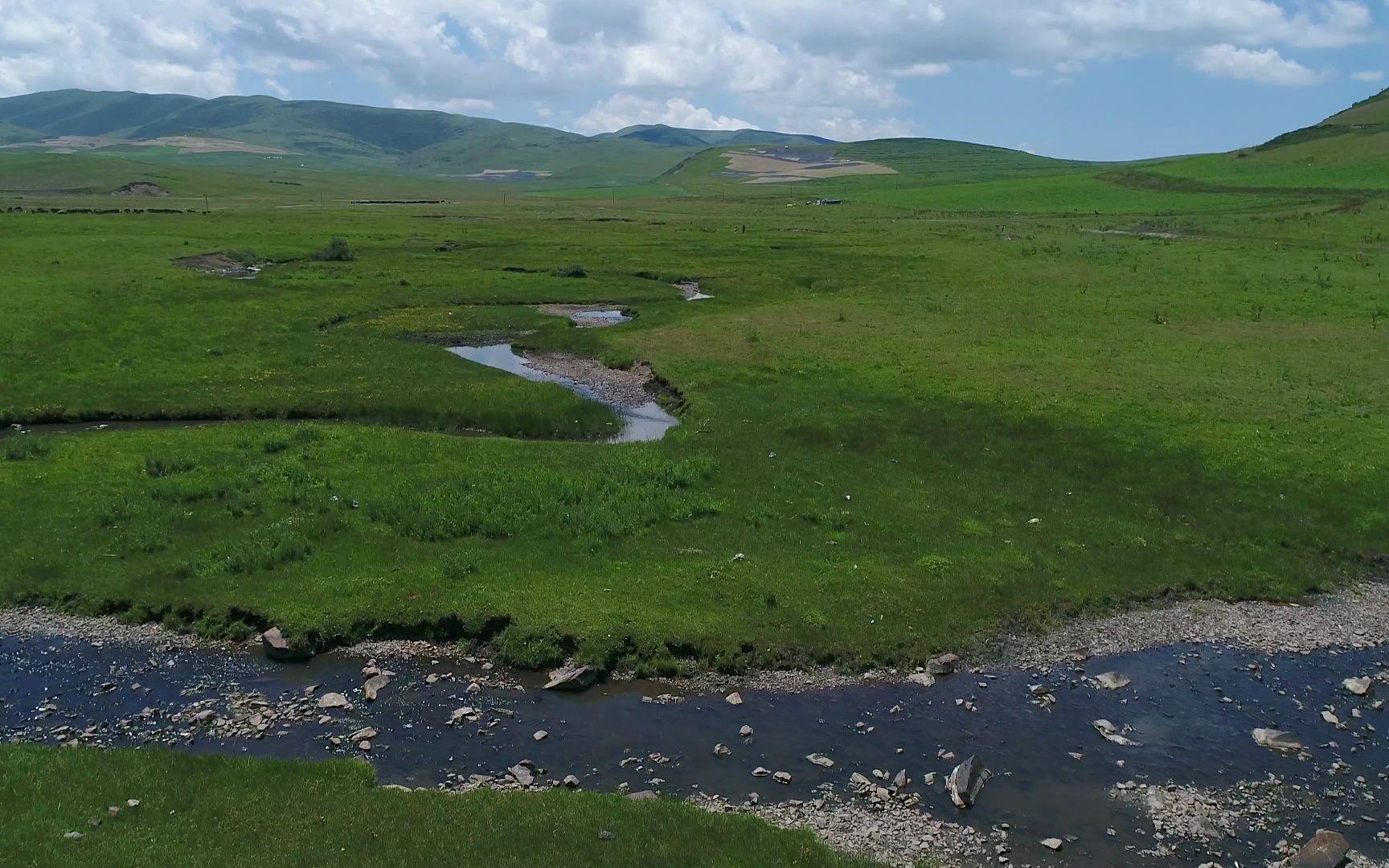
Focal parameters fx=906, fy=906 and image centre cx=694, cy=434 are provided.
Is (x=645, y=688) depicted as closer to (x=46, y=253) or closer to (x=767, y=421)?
(x=767, y=421)

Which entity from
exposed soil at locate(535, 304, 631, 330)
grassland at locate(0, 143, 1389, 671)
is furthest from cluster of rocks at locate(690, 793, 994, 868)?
exposed soil at locate(535, 304, 631, 330)

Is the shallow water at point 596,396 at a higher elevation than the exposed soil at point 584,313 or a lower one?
lower

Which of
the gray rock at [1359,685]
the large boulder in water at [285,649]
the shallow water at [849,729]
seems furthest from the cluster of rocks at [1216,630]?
the large boulder in water at [285,649]

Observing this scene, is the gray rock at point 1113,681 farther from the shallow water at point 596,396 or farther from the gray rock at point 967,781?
the shallow water at point 596,396

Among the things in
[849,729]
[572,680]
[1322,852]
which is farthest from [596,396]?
[1322,852]

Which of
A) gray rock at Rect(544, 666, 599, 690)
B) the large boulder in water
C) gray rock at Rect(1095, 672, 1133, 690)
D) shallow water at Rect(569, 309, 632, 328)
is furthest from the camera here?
shallow water at Rect(569, 309, 632, 328)

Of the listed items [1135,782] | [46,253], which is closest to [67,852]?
[1135,782]

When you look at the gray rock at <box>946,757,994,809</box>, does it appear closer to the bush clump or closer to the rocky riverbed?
the rocky riverbed
